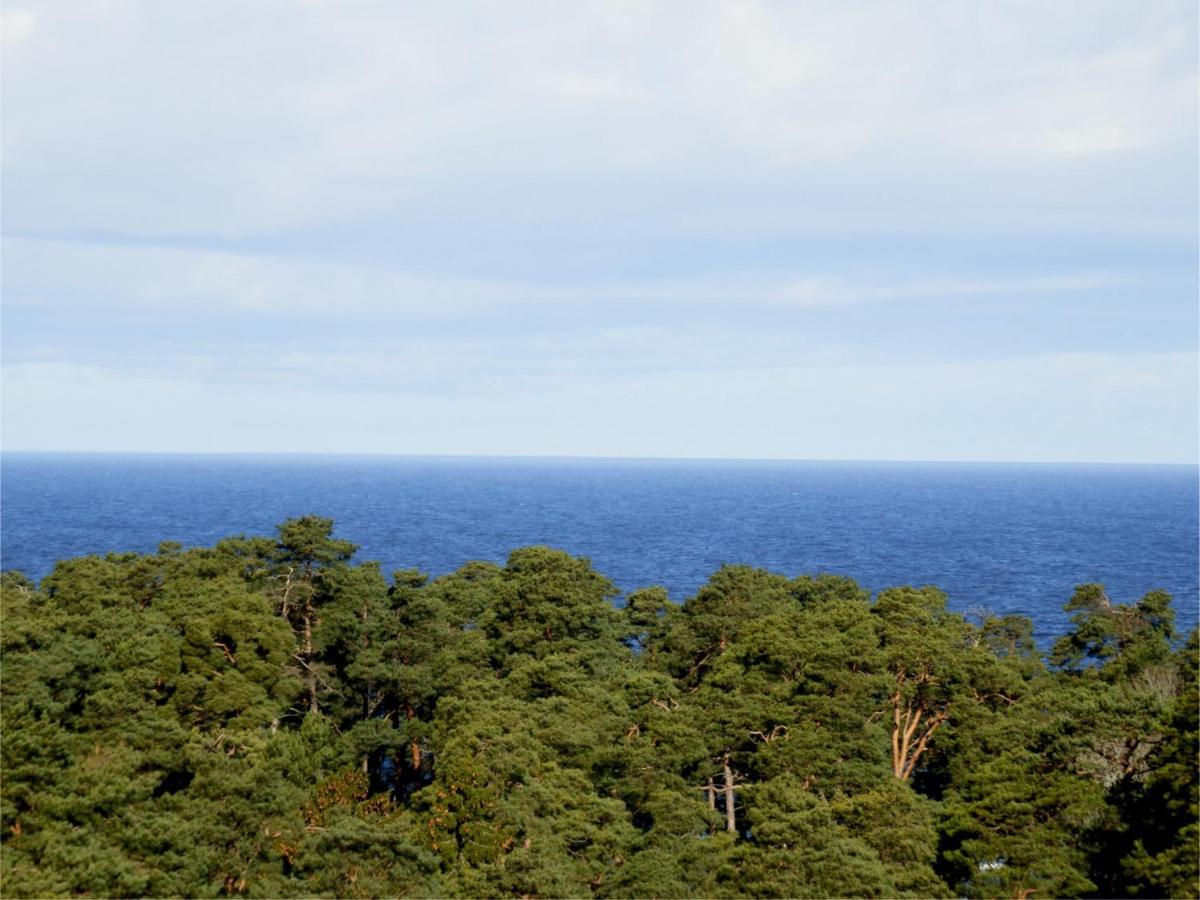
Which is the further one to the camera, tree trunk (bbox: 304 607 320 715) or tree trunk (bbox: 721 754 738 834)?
tree trunk (bbox: 304 607 320 715)

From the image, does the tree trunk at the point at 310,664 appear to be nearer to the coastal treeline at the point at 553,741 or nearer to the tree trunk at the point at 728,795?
the coastal treeline at the point at 553,741

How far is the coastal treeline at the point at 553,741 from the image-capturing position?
27.8m

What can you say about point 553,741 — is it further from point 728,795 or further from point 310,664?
point 310,664

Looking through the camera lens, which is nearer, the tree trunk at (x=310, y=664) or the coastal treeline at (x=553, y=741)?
the coastal treeline at (x=553, y=741)

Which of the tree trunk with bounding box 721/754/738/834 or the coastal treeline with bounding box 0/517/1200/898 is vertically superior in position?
the coastal treeline with bounding box 0/517/1200/898

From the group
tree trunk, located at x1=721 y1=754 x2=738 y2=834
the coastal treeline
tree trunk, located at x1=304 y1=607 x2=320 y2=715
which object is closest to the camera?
the coastal treeline

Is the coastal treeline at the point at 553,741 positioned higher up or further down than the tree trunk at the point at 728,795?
higher up

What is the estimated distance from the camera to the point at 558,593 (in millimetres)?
47250

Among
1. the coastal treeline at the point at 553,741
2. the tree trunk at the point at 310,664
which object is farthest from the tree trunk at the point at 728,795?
the tree trunk at the point at 310,664

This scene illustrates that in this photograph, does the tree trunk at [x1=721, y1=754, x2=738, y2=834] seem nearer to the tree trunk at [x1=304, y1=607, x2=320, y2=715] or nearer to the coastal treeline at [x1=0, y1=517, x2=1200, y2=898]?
the coastal treeline at [x1=0, y1=517, x2=1200, y2=898]

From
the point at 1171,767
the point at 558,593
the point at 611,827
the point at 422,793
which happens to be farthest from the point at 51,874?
the point at 1171,767

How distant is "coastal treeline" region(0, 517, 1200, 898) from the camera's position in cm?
2778

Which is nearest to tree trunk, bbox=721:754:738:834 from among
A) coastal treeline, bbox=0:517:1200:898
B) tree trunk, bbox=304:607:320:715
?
coastal treeline, bbox=0:517:1200:898

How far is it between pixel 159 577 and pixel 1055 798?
143ft
